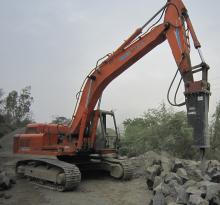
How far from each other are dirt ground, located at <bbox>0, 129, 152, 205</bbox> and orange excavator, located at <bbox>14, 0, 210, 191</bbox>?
0.34 metres

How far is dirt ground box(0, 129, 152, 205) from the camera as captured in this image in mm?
7845

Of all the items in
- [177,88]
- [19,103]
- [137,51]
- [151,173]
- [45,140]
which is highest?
[19,103]

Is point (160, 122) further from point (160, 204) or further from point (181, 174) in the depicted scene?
point (160, 204)

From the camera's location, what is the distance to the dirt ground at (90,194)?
25.7 feet

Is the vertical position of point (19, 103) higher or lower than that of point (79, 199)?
higher

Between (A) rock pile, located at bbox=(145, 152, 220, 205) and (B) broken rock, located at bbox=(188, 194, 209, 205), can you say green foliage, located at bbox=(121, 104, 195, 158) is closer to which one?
(A) rock pile, located at bbox=(145, 152, 220, 205)

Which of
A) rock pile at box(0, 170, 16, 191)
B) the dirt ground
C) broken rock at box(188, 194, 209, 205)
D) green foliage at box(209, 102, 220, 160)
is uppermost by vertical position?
green foliage at box(209, 102, 220, 160)

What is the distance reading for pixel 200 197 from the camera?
603 centimetres

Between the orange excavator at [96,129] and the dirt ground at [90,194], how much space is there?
34cm

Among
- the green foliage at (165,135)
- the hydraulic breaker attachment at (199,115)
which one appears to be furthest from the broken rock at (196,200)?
the green foliage at (165,135)

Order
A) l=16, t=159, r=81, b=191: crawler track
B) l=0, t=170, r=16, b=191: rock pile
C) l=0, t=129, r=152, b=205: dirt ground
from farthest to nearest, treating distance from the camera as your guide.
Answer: l=0, t=170, r=16, b=191: rock pile < l=16, t=159, r=81, b=191: crawler track < l=0, t=129, r=152, b=205: dirt ground

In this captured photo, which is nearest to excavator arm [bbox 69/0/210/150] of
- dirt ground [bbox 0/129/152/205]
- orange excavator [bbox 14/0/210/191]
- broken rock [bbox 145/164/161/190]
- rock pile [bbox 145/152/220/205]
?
orange excavator [bbox 14/0/210/191]

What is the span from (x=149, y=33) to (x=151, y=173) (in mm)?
3773

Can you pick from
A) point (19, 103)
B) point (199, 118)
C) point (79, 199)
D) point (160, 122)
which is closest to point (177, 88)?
point (199, 118)
